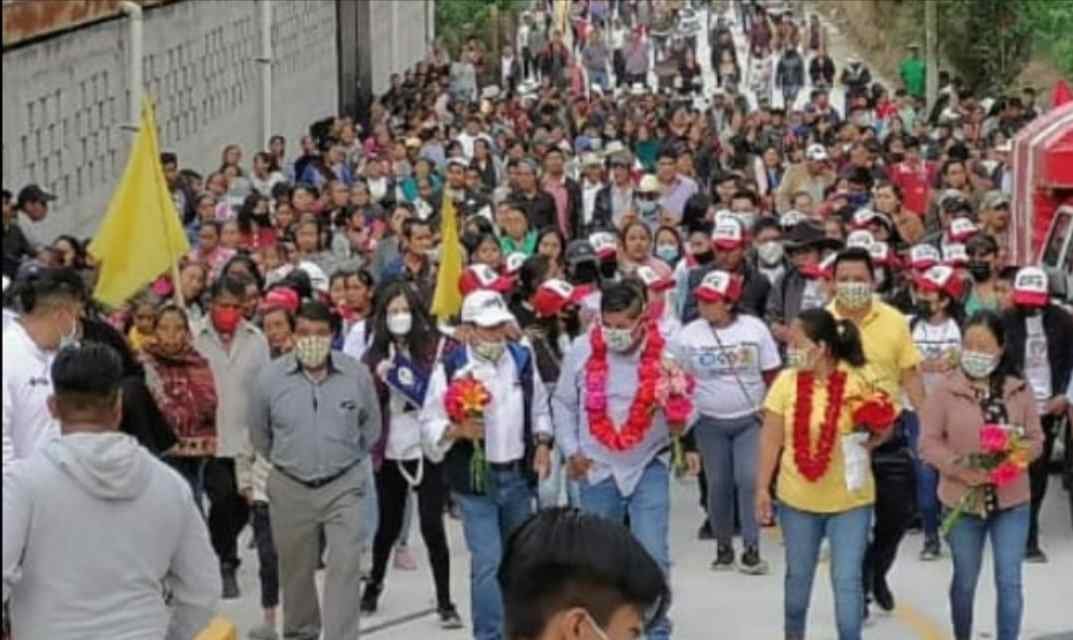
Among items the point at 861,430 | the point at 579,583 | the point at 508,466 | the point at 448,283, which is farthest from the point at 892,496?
the point at 579,583

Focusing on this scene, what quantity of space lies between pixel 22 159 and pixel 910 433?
913cm

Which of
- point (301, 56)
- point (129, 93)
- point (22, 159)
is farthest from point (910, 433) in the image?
point (301, 56)

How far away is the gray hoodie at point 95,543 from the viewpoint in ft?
22.3

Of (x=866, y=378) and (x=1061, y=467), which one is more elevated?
(x=866, y=378)

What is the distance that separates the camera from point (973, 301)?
1427cm

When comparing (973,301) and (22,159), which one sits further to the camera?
(22,159)

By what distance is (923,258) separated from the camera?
14.1 meters

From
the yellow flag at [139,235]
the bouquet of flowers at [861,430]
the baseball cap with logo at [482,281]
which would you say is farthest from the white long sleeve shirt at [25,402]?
the baseball cap with logo at [482,281]

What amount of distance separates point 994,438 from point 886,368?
3.20 feet

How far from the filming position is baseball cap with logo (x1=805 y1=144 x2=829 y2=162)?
2375cm

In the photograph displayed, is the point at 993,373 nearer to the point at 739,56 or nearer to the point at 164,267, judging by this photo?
the point at 164,267

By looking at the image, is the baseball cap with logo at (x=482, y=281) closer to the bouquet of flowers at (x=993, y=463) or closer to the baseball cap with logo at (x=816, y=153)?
the bouquet of flowers at (x=993, y=463)

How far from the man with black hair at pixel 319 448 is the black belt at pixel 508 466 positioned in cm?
49

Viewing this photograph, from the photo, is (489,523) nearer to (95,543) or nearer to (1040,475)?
(1040,475)
